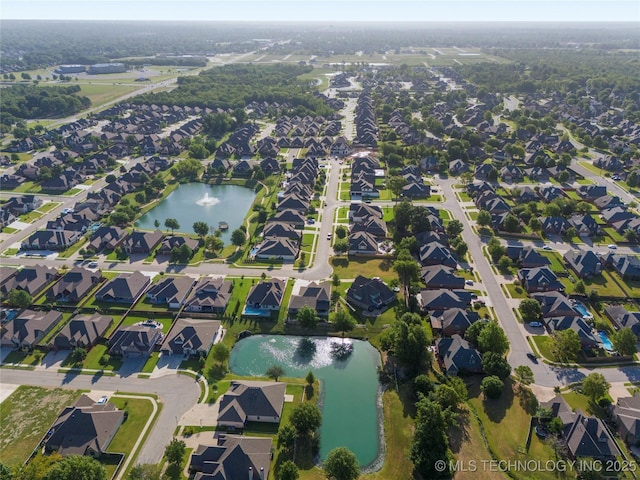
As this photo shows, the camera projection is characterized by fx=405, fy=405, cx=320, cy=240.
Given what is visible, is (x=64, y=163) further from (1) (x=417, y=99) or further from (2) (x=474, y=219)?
(1) (x=417, y=99)

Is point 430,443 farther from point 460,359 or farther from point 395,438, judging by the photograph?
point 460,359

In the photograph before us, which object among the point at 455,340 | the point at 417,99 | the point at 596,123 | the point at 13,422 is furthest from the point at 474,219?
the point at 417,99

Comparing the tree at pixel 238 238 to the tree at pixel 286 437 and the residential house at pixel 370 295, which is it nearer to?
the residential house at pixel 370 295

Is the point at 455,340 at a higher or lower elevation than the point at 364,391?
higher

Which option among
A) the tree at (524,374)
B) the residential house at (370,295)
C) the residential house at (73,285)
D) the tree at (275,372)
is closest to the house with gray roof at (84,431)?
the tree at (275,372)

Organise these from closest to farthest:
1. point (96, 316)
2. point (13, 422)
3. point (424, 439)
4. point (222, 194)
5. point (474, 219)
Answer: point (424, 439) → point (13, 422) → point (96, 316) → point (474, 219) → point (222, 194)

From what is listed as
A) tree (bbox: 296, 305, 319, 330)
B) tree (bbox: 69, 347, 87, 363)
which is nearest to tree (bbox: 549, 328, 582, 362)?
tree (bbox: 296, 305, 319, 330)

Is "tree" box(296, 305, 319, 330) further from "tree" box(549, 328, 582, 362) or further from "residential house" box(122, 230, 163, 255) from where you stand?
"residential house" box(122, 230, 163, 255)
